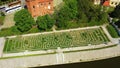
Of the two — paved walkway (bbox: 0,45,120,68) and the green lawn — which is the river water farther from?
the green lawn

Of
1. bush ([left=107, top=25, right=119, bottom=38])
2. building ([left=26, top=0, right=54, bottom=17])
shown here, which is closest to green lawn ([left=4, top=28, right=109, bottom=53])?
bush ([left=107, top=25, right=119, bottom=38])

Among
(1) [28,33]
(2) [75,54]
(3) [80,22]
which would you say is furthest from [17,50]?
(3) [80,22]

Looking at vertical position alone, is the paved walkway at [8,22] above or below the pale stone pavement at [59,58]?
below

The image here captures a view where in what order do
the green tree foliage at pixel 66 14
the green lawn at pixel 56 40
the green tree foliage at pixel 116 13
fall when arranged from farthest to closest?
the green tree foliage at pixel 116 13
the green tree foliage at pixel 66 14
the green lawn at pixel 56 40

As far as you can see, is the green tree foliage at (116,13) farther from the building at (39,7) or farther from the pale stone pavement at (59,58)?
the building at (39,7)

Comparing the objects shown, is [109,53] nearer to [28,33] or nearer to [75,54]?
[75,54]

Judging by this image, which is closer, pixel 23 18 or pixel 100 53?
pixel 100 53

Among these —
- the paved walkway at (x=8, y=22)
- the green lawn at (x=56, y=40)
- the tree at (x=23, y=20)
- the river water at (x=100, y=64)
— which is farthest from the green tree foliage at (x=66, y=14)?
the river water at (x=100, y=64)

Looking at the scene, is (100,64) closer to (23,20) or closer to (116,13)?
(116,13)
